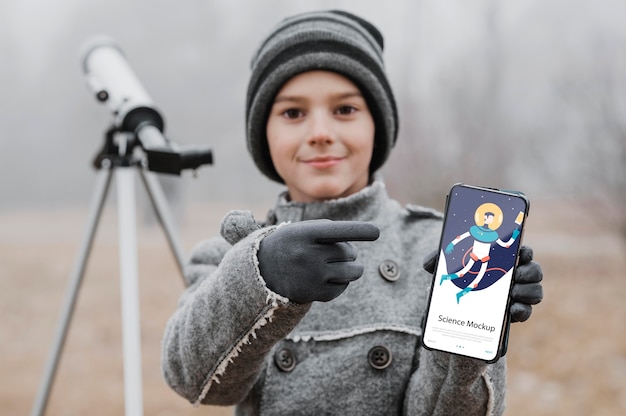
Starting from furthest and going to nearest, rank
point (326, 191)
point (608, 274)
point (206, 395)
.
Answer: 1. point (608, 274)
2. point (326, 191)
3. point (206, 395)

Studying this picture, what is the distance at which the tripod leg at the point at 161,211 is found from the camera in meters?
1.92

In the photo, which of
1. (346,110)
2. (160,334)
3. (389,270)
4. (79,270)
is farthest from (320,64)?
(160,334)

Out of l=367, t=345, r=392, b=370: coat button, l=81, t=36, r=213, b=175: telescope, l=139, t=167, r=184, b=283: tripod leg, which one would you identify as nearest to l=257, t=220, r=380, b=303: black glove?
l=367, t=345, r=392, b=370: coat button

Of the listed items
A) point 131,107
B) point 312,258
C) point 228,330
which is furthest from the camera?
point 131,107

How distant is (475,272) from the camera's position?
42.4 inches

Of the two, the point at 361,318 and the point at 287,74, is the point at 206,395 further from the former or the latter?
the point at 287,74

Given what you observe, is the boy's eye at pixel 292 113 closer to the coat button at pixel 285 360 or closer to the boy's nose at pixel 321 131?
the boy's nose at pixel 321 131

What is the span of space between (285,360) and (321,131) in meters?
0.43

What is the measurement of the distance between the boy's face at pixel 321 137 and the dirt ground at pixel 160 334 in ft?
4.44

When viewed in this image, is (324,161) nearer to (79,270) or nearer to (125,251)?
Result: (125,251)

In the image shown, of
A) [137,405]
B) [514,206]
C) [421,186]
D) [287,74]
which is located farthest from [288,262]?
[421,186]

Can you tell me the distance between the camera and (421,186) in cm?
634

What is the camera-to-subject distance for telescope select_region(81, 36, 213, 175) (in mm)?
1579

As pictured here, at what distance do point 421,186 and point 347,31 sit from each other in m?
4.93
